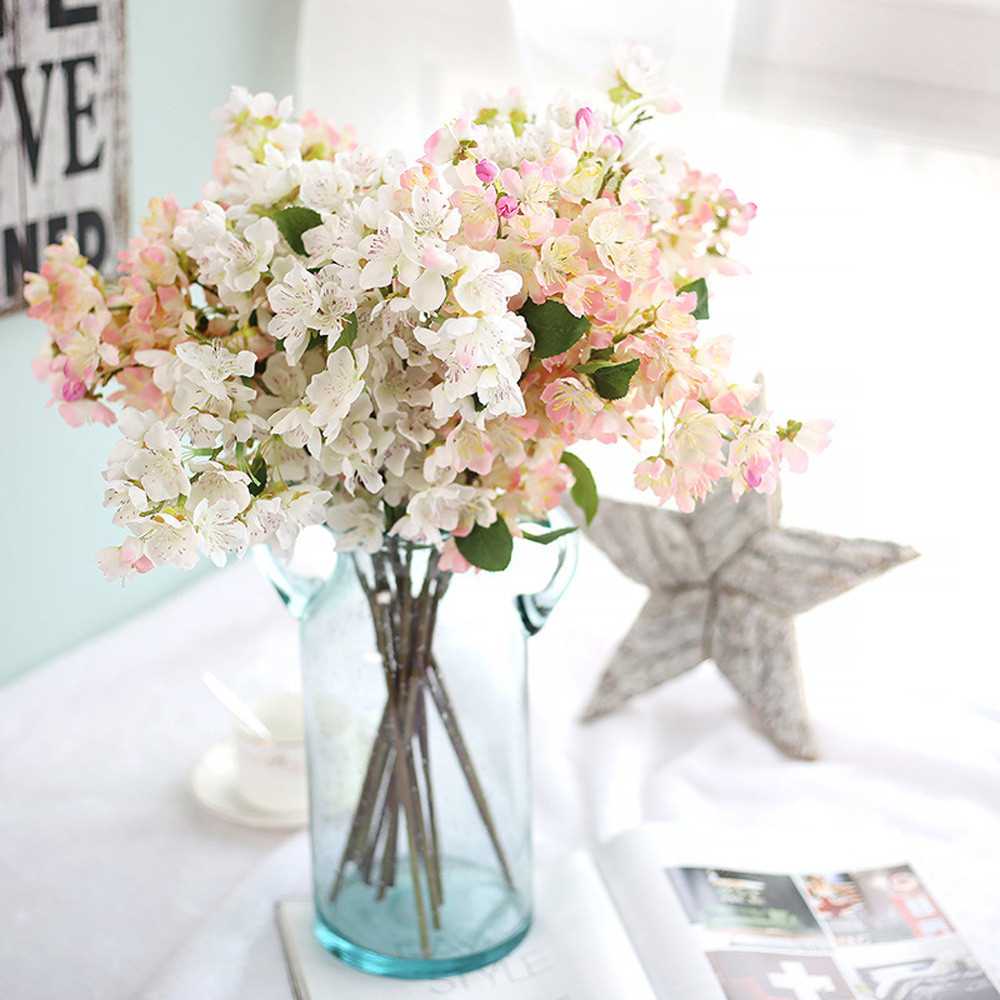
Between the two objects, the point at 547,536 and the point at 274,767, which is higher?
the point at 547,536

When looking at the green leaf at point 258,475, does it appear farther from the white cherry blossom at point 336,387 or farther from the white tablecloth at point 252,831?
the white tablecloth at point 252,831

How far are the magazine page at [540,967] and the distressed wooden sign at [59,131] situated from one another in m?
0.64

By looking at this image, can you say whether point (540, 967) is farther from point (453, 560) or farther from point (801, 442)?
point (801, 442)

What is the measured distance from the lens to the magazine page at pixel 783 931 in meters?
0.99

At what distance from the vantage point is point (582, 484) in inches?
36.1

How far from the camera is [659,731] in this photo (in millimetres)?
1329

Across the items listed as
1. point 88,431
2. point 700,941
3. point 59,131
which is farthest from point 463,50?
point 700,941

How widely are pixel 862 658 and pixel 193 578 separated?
76 centimetres

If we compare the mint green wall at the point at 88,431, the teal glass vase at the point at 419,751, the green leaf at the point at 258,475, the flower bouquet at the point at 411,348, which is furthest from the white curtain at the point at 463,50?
the green leaf at the point at 258,475

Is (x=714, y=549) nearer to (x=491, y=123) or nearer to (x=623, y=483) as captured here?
(x=623, y=483)

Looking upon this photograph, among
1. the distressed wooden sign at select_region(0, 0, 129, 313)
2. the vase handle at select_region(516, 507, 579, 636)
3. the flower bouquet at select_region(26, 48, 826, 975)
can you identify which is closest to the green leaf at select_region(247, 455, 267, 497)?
the flower bouquet at select_region(26, 48, 826, 975)

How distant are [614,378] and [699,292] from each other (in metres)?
0.17

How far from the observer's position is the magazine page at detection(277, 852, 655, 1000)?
0.97 m

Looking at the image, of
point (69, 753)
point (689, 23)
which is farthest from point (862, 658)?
point (69, 753)
